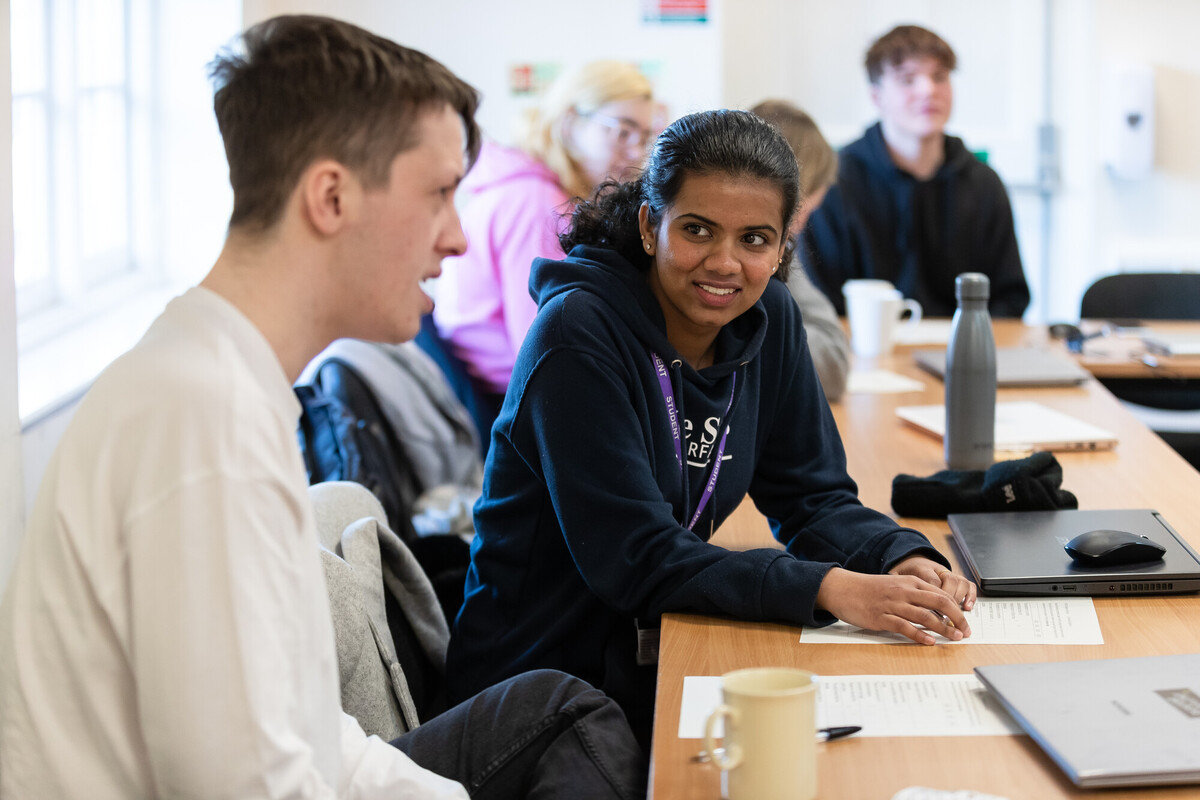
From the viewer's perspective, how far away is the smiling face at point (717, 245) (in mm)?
1453

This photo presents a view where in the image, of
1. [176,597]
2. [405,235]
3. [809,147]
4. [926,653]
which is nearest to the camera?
[176,597]

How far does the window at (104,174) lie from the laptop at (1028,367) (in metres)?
1.79

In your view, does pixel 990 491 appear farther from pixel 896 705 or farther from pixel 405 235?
pixel 405 235

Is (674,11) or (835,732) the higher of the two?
(674,11)

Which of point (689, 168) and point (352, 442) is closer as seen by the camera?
point (689, 168)

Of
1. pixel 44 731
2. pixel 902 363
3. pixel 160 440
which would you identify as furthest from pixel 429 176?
pixel 902 363

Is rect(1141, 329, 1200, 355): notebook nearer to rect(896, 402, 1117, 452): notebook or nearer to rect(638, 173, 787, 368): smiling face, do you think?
rect(896, 402, 1117, 452): notebook

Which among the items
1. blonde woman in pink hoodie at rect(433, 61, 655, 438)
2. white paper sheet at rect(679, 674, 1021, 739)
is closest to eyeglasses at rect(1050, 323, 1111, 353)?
blonde woman in pink hoodie at rect(433, 61, 655, 438)

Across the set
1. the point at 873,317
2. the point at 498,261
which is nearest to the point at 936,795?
the point at 873,317

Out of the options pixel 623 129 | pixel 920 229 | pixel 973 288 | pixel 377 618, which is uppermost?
pixel 623 129

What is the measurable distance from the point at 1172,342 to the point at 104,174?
9.21ft

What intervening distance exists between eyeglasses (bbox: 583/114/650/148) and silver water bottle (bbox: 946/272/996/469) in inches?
54.2

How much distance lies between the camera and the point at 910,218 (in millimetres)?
3549

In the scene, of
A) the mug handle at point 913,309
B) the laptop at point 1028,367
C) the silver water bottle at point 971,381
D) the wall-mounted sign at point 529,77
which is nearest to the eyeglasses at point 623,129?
the mug handle at point 913,309
